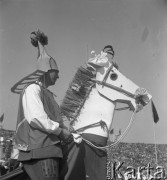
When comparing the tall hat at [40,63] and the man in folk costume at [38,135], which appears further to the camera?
the tall hat at [40,63]

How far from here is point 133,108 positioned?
225cm

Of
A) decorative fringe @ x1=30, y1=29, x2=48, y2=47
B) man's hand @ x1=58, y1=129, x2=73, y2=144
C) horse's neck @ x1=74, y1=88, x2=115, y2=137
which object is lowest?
man's hand @ x1=58, y1=129, x2=73, y2=144

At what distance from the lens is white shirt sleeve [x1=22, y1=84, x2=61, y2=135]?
1.86 metres

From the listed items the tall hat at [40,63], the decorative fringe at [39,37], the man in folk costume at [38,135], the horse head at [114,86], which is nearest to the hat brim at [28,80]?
the tall hat at [40,63]

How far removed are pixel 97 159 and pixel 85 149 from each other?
0.32 ft

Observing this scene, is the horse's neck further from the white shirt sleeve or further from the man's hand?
the white shirt sleeve

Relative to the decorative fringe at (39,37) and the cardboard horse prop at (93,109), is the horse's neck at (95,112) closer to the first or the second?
the cardboard horse prop at (93,109)

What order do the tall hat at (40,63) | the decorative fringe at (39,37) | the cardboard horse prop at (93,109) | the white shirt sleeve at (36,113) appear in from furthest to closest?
1. the decorative fringe at (39,37)
2. the tall hat at (40,63)
3. the cardboard horse prop at (93,109)
4. the white shirt sleeve at (36,113)

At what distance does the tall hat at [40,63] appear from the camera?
6.95 ft

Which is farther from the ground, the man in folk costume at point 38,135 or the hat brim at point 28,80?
the hat brim at point 28,80

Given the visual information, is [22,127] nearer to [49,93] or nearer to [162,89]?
[49,93]

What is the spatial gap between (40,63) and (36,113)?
0.39 meters

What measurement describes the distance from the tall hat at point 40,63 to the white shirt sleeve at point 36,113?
0.64 ft

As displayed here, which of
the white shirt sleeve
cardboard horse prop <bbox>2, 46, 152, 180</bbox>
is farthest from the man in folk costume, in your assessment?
cardboard horse prop <bbox>2, 46, 152, 180</bbox>
